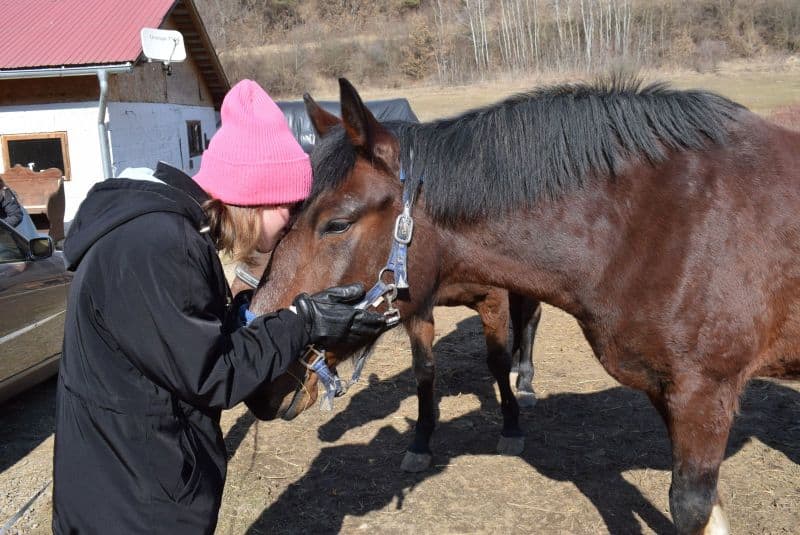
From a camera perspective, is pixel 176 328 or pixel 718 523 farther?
pixel 718 523

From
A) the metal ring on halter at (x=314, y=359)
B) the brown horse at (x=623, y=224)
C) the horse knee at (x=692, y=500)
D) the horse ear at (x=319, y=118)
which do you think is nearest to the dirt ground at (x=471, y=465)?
the horse knee at (x=692, y=500)

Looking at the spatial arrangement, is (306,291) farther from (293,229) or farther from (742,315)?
(742,315)

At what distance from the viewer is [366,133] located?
1951 mm

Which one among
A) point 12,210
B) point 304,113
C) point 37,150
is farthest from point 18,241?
point 304,113

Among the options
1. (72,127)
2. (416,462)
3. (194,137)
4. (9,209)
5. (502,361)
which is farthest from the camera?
(194,137)

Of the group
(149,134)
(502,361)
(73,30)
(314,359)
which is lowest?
(502,361)

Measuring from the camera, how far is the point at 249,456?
3.86m

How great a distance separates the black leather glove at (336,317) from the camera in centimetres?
171

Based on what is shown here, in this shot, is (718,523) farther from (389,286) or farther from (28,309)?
(28,309)

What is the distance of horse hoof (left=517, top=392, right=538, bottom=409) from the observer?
4.56 meters

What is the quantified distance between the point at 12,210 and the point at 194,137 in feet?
39.1

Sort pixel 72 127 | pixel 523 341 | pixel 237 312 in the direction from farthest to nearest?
pixel 72 127
pixel 523 341
pixel 237 312

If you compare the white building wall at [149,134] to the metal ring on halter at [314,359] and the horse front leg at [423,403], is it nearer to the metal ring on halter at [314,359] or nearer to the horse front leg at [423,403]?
the horse front leg at [423,403]

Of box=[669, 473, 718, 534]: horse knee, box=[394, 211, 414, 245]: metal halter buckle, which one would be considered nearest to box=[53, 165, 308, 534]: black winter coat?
box=[394, 211, 414, 245]: metal halter buckle
